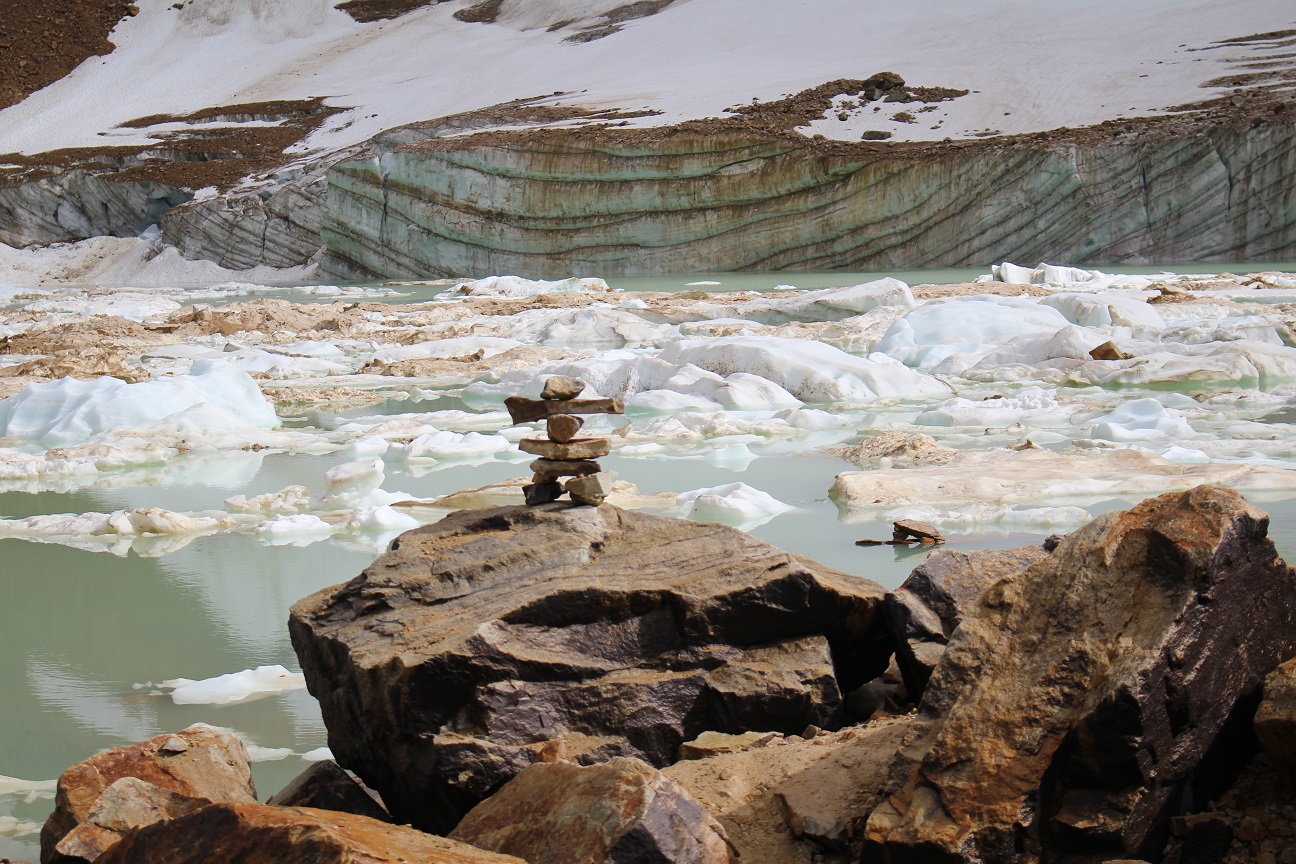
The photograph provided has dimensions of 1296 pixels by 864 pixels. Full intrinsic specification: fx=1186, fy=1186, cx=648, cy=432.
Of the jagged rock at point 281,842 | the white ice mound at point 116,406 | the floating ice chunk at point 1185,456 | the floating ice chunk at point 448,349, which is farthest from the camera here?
the floating ice chunk at point 448,349

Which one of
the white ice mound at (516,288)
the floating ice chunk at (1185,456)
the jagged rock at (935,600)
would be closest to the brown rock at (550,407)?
the jagged rock at (935,600)

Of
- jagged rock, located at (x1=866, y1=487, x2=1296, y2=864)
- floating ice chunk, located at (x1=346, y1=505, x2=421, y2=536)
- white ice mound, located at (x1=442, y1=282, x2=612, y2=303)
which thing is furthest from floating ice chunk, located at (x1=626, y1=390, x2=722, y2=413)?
white ice mound, located at (x1=442, y1=282, x2=612, y2=303)

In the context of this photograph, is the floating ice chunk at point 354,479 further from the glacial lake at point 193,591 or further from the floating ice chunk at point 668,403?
the floating ice chunk at point 668,403

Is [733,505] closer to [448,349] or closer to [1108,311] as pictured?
[1108,311]

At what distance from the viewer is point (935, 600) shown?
230 centimetres

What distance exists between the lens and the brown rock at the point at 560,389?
8.40 ft

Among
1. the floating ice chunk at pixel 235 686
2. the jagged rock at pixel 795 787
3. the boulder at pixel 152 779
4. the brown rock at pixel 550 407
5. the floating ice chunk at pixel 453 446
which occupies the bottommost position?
the floating ice chunk at pixel 453 446

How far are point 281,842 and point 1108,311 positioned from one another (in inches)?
343

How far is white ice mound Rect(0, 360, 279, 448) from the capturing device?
19.8 ft

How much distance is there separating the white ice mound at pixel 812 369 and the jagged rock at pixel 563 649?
182 inches

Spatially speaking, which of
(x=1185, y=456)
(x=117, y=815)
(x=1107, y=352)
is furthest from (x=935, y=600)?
(x=1107, y=352)

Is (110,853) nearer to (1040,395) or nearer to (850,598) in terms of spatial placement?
(850,598)

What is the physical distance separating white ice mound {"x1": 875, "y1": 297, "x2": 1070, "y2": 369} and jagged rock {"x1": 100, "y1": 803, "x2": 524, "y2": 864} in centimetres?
728

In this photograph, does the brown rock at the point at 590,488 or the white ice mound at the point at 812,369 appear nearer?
the brown rock at the point at 590,488
